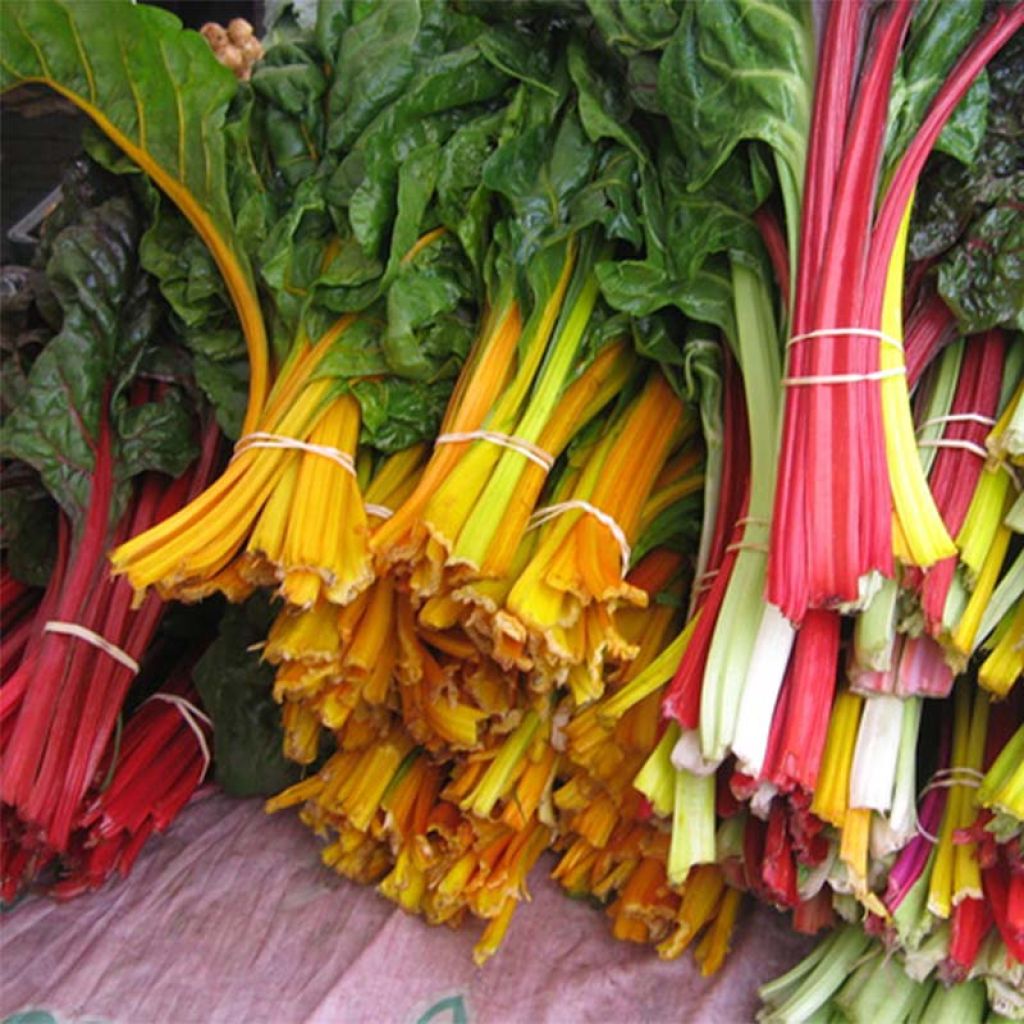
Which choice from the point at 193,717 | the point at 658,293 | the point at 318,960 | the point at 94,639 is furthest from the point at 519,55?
the point at 318,960

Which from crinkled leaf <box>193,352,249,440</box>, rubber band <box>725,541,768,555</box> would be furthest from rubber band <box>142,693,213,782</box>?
rubber band <box>725,541,768,555</box>

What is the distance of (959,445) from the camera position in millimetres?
1397

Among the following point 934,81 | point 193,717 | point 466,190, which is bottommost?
point 193,717

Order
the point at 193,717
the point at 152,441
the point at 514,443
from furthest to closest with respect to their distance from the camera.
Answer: the point at 193,717
the point at 152,441
the point at 514,443

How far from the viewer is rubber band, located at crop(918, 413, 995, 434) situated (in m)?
1.40

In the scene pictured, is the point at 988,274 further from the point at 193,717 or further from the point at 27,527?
the point at 27,527

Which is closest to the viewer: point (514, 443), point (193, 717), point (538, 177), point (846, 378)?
point (846, 378)

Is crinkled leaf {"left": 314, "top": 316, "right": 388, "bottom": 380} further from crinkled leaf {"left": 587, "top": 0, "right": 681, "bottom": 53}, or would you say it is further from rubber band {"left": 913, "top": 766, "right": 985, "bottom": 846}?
rubber band {"left": 913, "top": 766, "right": 985, "bottom": 846}

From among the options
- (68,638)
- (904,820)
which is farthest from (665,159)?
(68,638)

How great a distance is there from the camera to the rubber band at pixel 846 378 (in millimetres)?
1314

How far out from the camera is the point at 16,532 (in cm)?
196

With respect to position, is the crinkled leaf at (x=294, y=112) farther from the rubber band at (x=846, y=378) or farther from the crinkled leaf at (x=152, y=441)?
the rubber band at (x=846, y=378)

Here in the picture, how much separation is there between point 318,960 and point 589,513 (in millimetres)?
830

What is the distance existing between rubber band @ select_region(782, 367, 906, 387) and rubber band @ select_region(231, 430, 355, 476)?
649 mm
